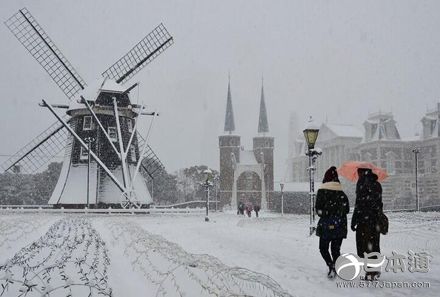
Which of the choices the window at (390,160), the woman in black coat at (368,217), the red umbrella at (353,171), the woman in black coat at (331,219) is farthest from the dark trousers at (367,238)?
the window at (390,160)

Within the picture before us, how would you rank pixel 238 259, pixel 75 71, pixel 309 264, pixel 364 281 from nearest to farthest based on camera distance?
pixel 364 281 → pixel 309 264 → pixel 238 259 → pixel 75 71

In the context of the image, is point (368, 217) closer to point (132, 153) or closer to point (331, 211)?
point (331, 211)

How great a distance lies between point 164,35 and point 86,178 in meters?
12.4

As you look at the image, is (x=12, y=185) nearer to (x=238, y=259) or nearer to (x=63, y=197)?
(x=63, y=197)

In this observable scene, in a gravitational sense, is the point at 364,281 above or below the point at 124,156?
below

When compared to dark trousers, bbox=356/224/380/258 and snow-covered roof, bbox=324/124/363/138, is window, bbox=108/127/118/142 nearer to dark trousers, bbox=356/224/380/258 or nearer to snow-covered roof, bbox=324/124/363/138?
dark trousers, bbox=356/224/380/258

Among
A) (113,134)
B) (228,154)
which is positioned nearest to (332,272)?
(113,134)

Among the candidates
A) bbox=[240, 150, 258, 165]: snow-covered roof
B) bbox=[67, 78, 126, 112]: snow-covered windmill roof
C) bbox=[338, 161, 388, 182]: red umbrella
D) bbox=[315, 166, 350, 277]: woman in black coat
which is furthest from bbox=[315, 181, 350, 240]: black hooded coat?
bbox=[240, 150, 258, 165]: snow-covered roof

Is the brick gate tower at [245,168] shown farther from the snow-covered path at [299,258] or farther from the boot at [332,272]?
the boot at [332,272]

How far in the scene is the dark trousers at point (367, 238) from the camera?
7.31 m

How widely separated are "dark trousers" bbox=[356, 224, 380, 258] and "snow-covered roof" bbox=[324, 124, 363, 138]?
79.8m

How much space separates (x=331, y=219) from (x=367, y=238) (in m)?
0.59

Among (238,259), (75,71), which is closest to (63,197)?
(75,71)

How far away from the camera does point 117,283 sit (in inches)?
330
